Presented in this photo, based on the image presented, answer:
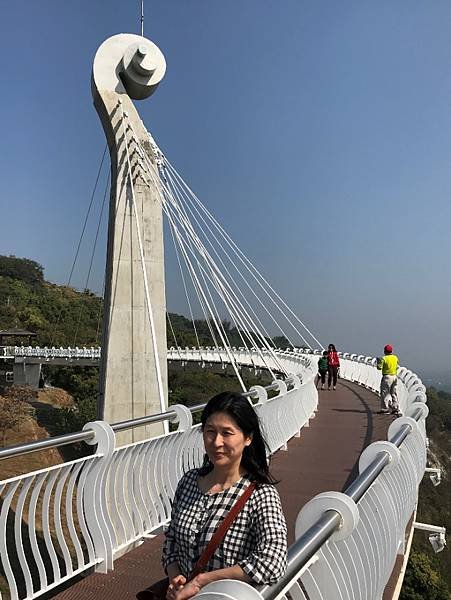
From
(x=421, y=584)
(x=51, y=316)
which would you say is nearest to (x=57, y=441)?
(x=421, y=584)

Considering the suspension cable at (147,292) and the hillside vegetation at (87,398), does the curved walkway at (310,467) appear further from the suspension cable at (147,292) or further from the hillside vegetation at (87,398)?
the hillside vegetation at (87,398)

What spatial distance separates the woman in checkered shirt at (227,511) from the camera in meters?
2.37

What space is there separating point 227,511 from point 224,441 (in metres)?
0.30

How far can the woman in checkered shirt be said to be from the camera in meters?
2.37

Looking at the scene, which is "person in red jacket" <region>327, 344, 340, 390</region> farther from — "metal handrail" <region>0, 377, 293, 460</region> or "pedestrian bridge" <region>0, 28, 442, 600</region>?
"metal handrail" <region>0, 377, 293, 460</region>

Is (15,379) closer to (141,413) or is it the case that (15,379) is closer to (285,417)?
(141,413)

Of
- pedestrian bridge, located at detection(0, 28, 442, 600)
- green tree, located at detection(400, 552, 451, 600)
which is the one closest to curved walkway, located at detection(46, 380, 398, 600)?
pedestrian bridge, located at detection(0, 28, 442, 600)

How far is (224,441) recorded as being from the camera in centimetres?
265

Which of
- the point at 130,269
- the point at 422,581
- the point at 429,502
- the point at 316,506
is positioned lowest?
the point at 422,581

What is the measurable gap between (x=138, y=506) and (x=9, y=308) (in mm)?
70323

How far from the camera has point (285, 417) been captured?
1052 centimetres

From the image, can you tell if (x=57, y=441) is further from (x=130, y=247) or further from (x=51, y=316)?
(x=51, y=316)

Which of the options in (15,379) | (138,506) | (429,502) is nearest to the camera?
(138,506)

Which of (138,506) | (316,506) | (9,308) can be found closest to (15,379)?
(9,308)
